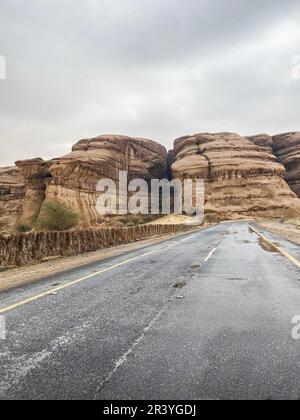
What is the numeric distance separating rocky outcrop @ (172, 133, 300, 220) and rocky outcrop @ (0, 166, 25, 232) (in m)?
51.7

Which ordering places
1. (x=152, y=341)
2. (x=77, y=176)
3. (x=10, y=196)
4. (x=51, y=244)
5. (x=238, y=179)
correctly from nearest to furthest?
(x=152, y=341), (x=51, y=244), (x=77, y=176), (x=10, y=196), (x=238, y=179)

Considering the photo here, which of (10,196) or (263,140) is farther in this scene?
(263,140)

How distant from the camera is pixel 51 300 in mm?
6512

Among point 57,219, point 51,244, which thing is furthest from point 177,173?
point 51,244

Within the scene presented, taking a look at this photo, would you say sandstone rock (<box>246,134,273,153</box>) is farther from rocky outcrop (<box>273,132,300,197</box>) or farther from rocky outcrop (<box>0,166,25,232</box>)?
rocky outcrop (<box>0,166,25,232</box>)

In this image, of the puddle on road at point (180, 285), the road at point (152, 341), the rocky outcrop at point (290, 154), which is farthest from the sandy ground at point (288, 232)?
the rocky outcrop at point (290, 154)

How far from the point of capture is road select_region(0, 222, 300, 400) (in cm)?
299

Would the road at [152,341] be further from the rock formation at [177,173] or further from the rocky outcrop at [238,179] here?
the rocky outcrop at [238,179]

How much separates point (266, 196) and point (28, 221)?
6971cm

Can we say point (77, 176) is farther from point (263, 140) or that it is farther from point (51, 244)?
point (263, 140)

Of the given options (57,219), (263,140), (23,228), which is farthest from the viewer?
(263,140)

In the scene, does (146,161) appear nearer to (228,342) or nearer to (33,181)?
(33,181)

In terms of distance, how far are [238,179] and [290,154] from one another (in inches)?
1253

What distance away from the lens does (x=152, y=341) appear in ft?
13.6
